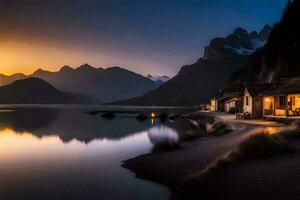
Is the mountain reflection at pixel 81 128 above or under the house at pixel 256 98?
under

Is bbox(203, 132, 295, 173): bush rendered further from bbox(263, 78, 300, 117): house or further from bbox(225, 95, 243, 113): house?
bbox(225, 95, 243, 113): house

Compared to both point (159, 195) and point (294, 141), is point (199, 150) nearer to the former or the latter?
point (294, 141)

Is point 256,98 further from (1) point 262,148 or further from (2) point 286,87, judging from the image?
(1) point 262,148

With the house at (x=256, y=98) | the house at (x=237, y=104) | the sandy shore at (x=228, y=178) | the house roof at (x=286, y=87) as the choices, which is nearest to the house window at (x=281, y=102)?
the house roof at (x=286, y=87)

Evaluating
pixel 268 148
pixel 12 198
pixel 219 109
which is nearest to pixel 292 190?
pixel 268 148

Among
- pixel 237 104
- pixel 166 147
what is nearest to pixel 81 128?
pixel 237 104

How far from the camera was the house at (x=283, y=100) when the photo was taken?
1582 inches

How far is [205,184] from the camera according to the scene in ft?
47.4

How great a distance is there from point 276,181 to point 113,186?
818cm

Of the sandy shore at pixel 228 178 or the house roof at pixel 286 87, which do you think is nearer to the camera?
the sandy shore at pixel 228 178

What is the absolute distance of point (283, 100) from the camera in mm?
44000

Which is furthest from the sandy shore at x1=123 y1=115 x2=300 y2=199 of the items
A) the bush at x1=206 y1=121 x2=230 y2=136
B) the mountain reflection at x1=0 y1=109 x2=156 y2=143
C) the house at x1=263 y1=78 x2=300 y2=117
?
the mountain reflection at x1=0 y1=109 x2=156 y2=143

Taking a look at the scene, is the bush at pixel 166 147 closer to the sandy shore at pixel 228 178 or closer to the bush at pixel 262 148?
the sandy shore at pixel 228 178

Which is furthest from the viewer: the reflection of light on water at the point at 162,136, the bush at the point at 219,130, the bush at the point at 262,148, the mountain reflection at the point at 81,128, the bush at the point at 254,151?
the mountain reflection at the point at 81,128
